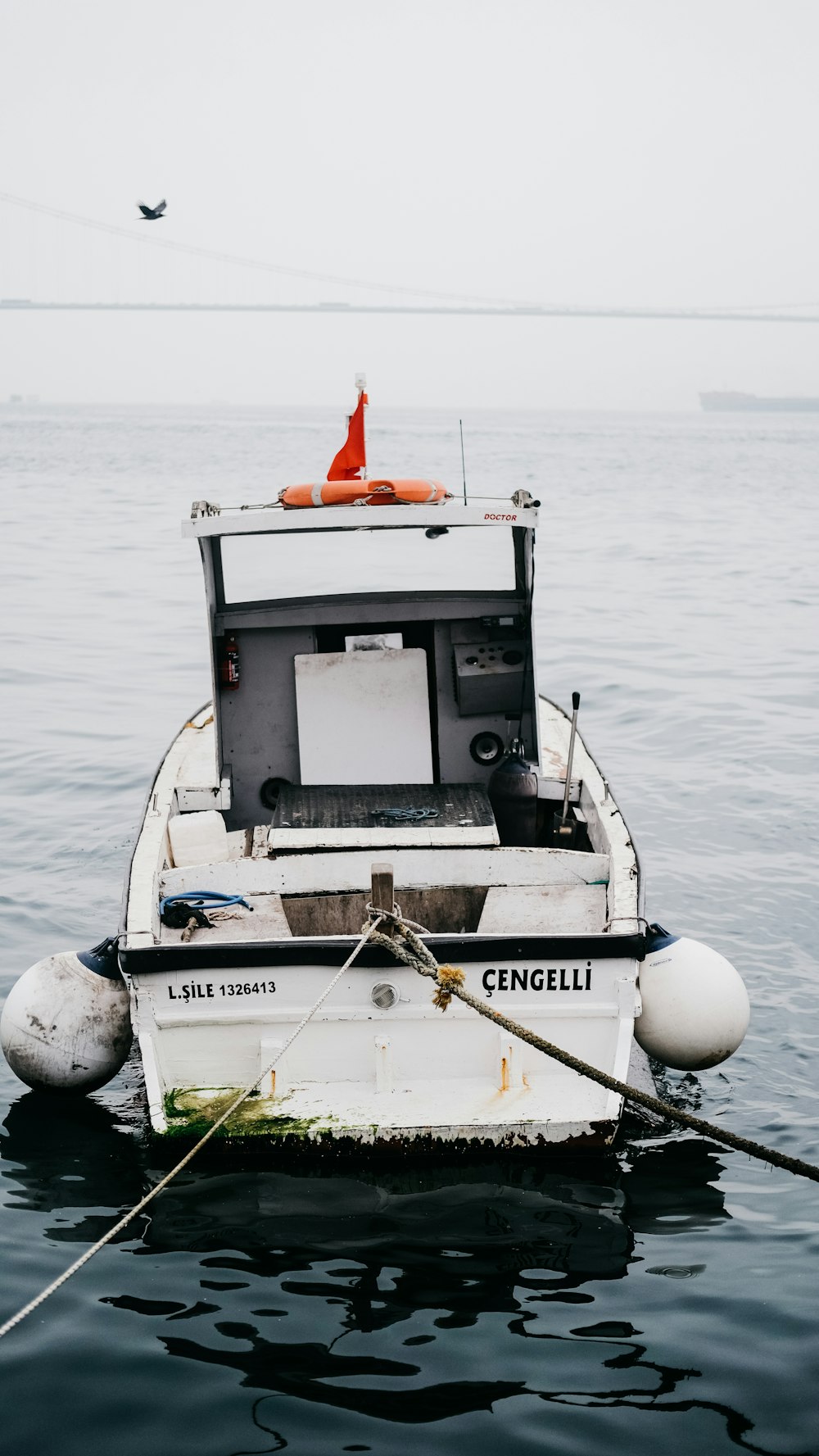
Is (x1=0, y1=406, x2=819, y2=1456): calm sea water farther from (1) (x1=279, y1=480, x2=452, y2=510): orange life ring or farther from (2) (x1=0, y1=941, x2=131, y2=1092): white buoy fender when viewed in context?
(1) (x1=279, y1=480, x2=452, y2=510): orange life ring

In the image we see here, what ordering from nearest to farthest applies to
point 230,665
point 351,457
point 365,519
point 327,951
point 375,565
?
1. point 327,951
2. point 365,519
3. point 351,457
4. point 230,665
5. point 375,565

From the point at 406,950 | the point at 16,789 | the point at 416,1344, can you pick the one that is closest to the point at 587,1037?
the point at 406,950

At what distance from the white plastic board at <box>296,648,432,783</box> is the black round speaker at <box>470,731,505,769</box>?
0.96 feet

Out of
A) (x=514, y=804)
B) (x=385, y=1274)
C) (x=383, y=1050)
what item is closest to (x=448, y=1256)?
(x=385, y=1274)

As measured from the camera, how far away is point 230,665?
27.4ft

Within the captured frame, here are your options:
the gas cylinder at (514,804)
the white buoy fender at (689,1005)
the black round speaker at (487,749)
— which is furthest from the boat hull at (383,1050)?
the black round speaker at (487,749)

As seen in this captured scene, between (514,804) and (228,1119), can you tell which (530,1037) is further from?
(514,804)

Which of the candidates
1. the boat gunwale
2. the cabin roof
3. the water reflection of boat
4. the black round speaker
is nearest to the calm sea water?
the water reflection of boat

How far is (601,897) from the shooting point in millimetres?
6758

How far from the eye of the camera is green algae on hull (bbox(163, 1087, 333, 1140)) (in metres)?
5.46

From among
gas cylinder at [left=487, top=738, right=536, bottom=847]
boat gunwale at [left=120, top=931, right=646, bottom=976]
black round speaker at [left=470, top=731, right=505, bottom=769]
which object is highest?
black round speaker at [left=470, top=731, right=505, bottom=769]

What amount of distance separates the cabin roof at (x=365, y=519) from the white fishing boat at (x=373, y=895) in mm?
17

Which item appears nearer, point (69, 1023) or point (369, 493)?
point (69, 1023)

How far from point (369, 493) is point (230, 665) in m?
1.62
